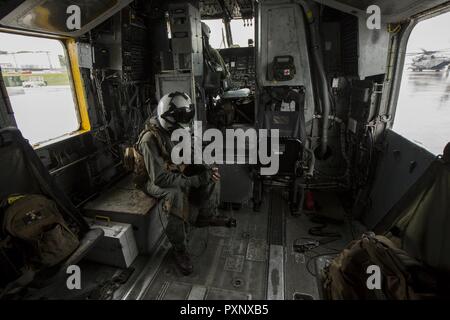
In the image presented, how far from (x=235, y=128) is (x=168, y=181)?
215 centimetres

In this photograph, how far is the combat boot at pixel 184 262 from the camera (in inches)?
98.2

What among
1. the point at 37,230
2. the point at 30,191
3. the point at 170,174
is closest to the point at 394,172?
the point at 170,174

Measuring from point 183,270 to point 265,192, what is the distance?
200 cm

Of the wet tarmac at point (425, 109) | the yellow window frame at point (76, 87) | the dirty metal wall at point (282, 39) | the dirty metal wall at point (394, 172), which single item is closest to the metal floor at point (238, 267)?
the dirty metal wall at point (394, 172)

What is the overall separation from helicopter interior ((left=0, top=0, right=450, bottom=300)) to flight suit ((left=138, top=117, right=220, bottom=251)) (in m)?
0.30

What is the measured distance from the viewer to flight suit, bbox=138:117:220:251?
245cm

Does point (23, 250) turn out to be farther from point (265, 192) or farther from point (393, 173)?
→ point (393, 173)

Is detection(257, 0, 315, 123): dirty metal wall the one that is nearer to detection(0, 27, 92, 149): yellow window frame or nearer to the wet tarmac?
the wet tarmac

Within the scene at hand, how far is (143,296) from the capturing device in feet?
7.41

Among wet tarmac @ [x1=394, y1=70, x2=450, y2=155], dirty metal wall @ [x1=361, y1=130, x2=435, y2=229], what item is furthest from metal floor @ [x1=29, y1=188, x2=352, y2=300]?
wet tarmac @ [x1=394, y1=70, x2=450, y2=155]

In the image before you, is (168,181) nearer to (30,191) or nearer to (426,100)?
(30,191)

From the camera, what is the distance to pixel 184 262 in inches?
99.9

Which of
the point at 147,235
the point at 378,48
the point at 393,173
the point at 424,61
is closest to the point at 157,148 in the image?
the point at 147,235

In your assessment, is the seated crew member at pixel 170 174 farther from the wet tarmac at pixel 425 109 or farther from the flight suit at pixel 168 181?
the wet tarmac at pixel 425 109
